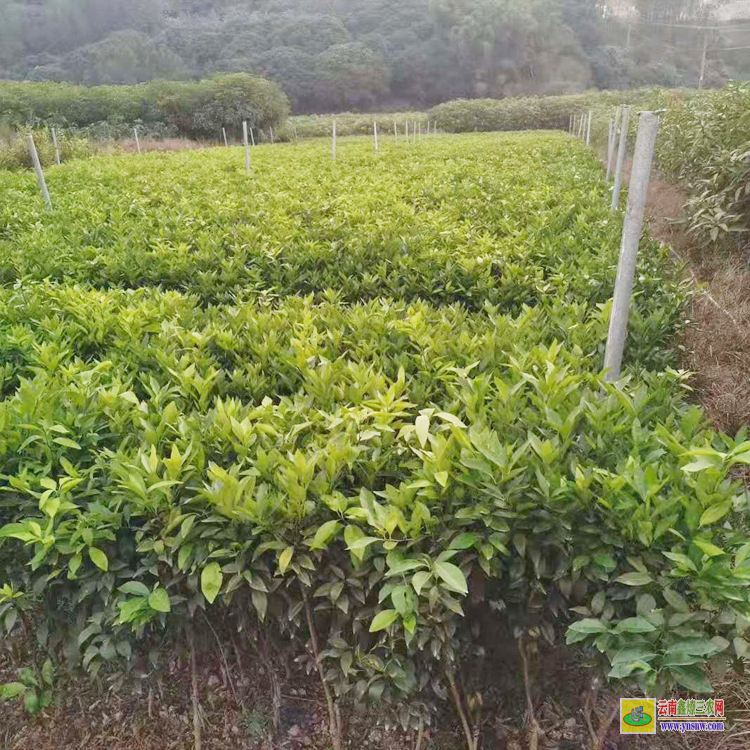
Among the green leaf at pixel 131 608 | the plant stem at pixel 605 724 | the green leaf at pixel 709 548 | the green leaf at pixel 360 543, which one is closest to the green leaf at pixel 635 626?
the green leaf at pixel 709 548

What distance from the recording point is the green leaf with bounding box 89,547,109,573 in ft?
6.64

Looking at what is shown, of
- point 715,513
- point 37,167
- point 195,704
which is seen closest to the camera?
point 715,513

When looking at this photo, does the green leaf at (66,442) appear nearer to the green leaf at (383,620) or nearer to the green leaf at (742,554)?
the green leaf at (383,620)

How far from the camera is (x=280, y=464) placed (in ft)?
7.23

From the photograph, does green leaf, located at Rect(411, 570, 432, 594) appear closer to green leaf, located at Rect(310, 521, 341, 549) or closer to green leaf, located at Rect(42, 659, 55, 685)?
green leaf, located at Rect(310, 521, 341, 549)

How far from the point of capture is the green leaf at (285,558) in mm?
1952

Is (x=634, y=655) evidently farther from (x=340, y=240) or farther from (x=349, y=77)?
(x=349, y=77)

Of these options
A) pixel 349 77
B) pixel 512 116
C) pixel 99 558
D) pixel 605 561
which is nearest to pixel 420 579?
pixel 605 561

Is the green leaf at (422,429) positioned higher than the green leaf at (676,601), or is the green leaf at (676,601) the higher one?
the green leaf at (422,429)

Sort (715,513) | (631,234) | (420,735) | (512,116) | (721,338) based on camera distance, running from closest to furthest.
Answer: (715,513)
(420,735)
(631,234)
(721,338)
(512,116)

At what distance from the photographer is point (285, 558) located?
77.2 inches

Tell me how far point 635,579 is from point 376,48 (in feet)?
265

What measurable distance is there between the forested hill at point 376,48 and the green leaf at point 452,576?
70816mm

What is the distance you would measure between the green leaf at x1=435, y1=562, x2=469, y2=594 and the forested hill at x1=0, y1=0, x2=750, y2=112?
70.8 meters
